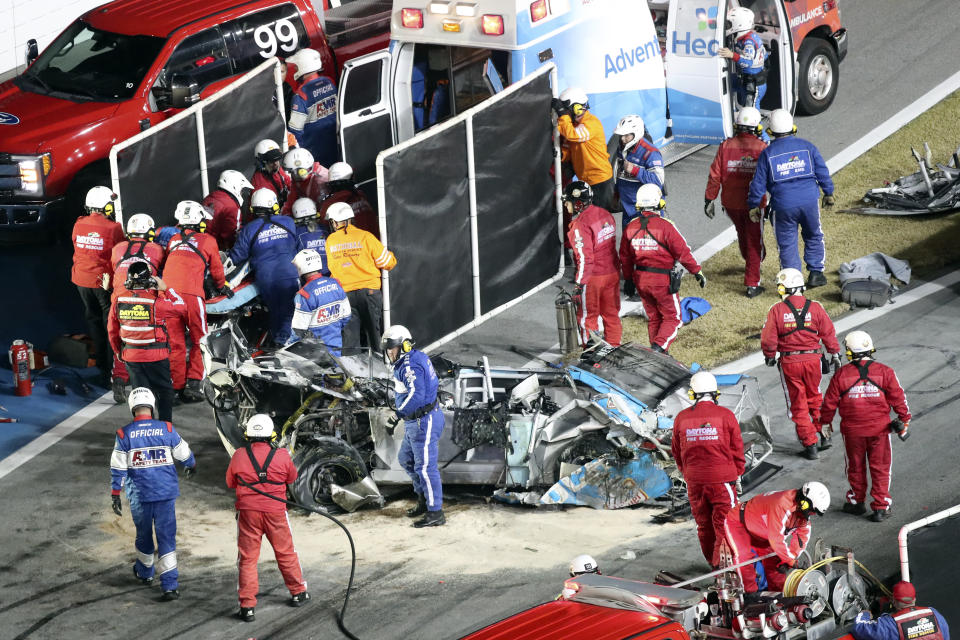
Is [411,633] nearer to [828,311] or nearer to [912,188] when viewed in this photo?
[828,311]

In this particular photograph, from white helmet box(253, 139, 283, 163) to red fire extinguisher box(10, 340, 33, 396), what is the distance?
10.6 feet

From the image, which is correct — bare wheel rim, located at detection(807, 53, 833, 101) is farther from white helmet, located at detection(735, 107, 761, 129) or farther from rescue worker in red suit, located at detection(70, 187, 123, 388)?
rescue worker in red suit, located at detection(70, 187, 123, 388)

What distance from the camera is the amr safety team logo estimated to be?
17297mm

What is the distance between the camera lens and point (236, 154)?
1612cm

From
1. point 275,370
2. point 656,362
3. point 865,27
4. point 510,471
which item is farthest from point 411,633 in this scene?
point 865,27

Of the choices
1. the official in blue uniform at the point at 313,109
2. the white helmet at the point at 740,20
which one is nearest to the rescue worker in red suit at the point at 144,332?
the official in blue uniform at the point at 313,109

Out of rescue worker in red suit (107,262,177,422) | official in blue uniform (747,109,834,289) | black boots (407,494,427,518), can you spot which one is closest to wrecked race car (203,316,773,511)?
black boots (407,494,427,518)

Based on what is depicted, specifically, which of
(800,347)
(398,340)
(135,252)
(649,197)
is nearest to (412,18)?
(649,197)

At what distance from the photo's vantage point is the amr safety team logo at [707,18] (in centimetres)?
1730

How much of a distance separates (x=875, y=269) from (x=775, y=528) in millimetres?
6535

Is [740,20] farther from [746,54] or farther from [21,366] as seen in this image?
[21,366]

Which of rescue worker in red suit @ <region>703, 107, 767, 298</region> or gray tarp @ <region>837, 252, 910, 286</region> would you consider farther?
rescue worker in red suit @ <region>703, 107, 767, 298</region>

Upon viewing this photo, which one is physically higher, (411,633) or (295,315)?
(295,315)

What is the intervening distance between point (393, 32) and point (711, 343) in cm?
544
